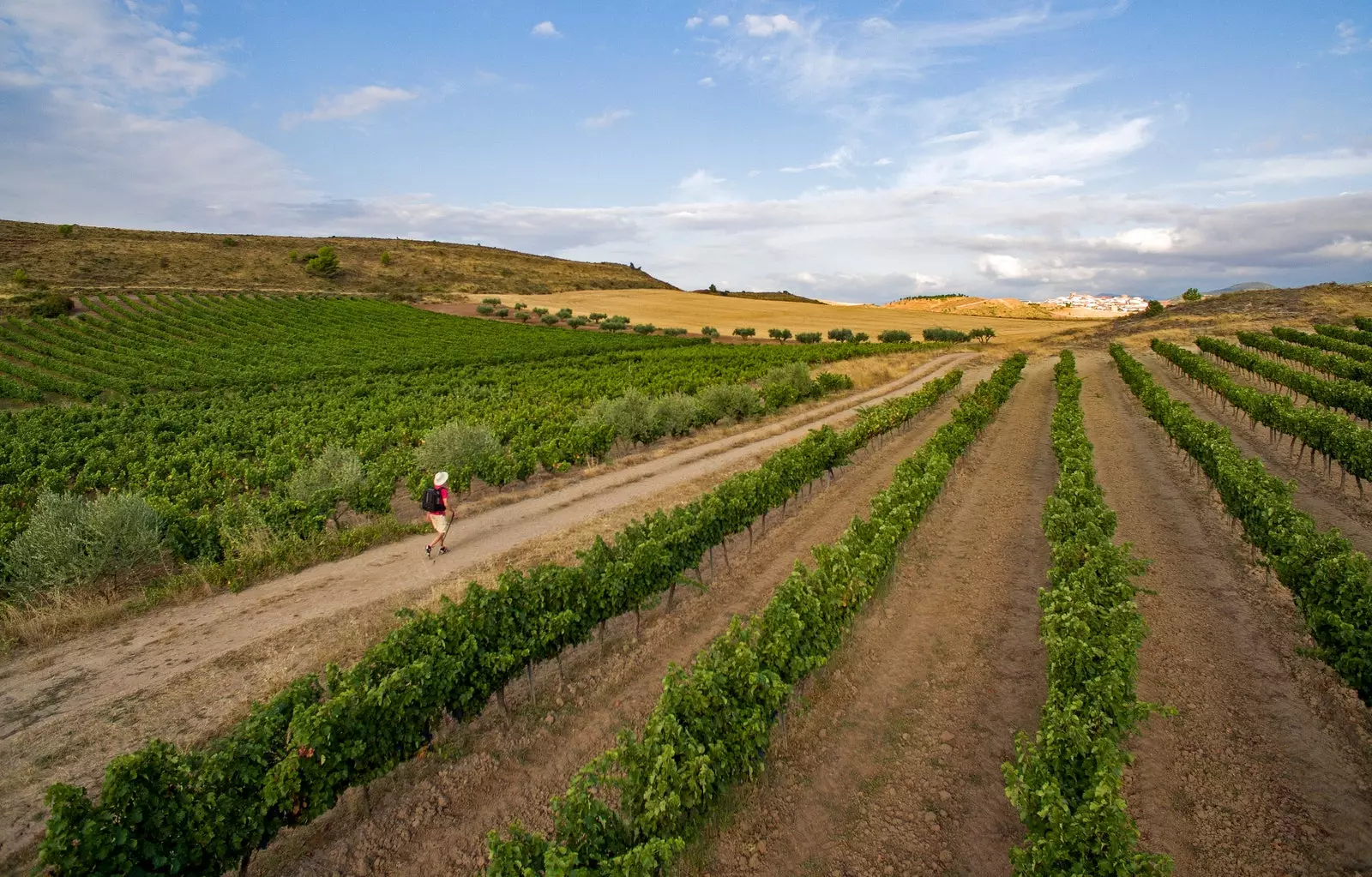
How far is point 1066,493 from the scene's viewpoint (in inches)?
605

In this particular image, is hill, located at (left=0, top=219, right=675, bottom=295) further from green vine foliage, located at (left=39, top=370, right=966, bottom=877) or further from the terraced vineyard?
green vine foliage, located at (left=39, top=370, right=966, bottom=877)

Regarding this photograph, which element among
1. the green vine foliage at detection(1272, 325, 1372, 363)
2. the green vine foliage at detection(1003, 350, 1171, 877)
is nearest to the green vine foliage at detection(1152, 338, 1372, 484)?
the green vine foliage at detection(1003, 350, 1171, 877)

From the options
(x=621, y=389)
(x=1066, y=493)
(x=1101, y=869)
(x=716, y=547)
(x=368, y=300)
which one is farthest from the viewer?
(x=368, y=300)

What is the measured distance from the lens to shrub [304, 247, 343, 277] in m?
118

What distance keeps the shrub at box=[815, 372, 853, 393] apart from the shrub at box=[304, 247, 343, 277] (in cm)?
11088

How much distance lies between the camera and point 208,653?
1159cm

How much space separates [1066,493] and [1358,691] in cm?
686

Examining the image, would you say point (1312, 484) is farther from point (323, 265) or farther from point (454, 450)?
point (323, 265)

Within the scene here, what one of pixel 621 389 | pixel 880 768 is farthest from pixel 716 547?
pixel 621 389

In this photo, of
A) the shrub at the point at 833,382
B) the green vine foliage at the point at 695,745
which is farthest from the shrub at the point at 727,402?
the green vine foliage at the point at 695,745

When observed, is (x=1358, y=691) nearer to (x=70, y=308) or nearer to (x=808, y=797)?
(x=808, y=797)

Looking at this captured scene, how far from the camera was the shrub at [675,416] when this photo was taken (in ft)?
95.7

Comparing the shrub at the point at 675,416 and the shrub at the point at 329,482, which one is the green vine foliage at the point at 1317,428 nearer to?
the shrub at the point at 675,416

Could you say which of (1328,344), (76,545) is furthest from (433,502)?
(1328,344)
